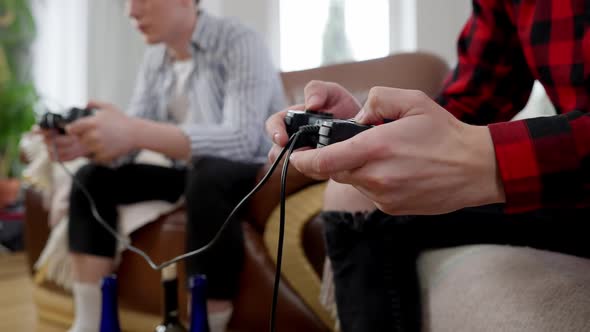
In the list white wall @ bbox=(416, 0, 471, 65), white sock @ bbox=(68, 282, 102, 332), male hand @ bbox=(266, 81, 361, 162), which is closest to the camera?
male hand @ bbox=(266, 81, 361, 162)

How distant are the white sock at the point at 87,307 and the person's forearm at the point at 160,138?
293 mm

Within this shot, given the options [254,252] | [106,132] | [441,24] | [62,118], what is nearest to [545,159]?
[254,252]

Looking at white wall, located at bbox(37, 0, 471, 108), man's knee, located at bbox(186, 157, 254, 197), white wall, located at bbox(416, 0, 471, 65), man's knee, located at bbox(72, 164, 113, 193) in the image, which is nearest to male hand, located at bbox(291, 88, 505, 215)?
man's knee, located at bbox(186, 157, 254, 197)

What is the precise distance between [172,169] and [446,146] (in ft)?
2.73

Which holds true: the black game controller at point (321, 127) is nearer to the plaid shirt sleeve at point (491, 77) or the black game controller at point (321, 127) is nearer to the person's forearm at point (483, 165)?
the person's forearm at point (483, 165)

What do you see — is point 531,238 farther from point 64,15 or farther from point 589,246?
point 64,15

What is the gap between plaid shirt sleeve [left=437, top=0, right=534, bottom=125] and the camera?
70 centimetres

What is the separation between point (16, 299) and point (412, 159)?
1.50 meters

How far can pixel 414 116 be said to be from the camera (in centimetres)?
34

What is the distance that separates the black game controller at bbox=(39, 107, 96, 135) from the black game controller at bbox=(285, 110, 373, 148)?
64 cm

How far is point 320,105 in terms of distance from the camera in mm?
468

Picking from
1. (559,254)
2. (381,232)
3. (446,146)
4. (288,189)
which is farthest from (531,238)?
(288,189)

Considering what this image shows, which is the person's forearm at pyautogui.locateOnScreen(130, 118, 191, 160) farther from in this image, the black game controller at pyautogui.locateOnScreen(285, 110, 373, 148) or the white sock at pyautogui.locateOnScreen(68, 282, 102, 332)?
the black game controller at pyautogui.locateOnScreen(285, 110, 373, 148)

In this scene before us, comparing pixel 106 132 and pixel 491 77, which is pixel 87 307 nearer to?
pixel 106 132
